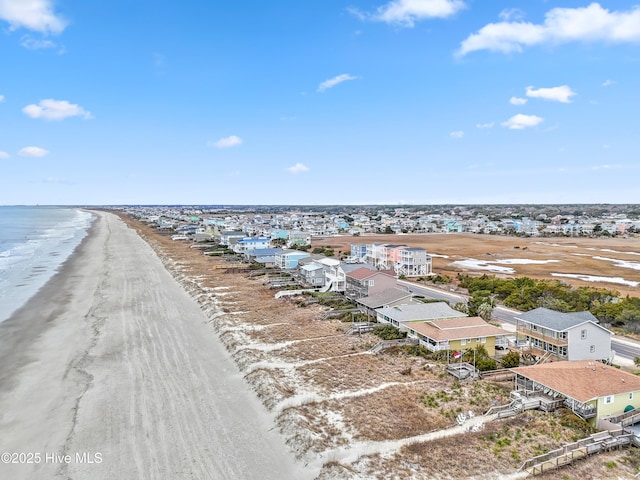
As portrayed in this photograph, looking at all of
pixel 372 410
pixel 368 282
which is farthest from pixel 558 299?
pixel 372 410

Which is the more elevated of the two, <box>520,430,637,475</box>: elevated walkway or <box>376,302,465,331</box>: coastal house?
<box>376,302,465,331</box>: coastal house

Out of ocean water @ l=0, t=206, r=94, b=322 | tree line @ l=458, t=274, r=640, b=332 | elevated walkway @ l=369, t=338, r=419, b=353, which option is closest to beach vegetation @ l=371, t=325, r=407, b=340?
elevated walkway @ l=369, t=338, r=419, b=353

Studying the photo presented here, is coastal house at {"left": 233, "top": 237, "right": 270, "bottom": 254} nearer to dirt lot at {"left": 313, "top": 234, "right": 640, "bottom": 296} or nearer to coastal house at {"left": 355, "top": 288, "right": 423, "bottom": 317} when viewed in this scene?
dirt lot at {"left": 313, "top": 234, "right": 640, "bottom": 296}

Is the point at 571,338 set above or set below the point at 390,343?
above

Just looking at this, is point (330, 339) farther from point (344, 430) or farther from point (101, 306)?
point (101, 306)

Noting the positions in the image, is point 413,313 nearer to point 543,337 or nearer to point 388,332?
point 388,332

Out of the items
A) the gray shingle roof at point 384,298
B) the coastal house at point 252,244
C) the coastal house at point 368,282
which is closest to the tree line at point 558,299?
the gray shingle roof at point 384,298

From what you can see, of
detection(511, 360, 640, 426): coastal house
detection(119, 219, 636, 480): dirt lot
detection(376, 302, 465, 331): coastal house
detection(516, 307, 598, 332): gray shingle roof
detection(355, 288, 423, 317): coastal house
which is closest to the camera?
detection(119, 219, 636, 480): dirt lot
